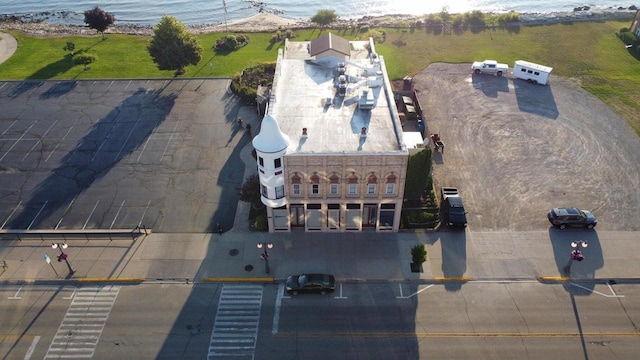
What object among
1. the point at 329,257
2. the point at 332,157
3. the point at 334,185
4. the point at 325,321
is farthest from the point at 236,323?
the point at 332,157

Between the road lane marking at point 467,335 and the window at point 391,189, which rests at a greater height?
the window at point 391,189

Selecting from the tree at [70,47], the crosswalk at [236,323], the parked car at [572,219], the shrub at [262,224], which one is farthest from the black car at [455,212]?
the tree at [70,47]

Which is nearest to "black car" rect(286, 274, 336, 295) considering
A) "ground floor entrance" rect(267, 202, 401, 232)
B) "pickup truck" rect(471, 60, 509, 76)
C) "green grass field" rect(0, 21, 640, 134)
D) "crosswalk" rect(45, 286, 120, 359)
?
"ground floor entrance" rect(267, 202, 401, 232)

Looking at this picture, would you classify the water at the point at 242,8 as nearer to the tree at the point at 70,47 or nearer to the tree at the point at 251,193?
the tree at the point at 70,47

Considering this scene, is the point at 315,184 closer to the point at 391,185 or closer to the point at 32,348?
the point at 391,185

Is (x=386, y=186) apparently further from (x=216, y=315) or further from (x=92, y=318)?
(x=92, y=318)

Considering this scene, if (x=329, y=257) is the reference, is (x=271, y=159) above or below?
above

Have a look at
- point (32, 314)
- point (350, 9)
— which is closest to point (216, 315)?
point (32, 314)

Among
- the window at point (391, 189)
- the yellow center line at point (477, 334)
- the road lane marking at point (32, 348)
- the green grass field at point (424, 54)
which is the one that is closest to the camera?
the road lane marking at point (32, 348)
